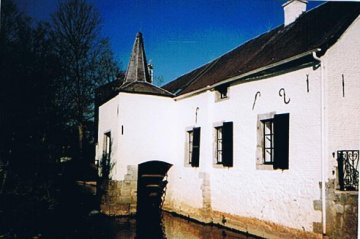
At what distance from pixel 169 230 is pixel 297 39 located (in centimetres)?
A: 479

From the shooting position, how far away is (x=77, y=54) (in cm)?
765

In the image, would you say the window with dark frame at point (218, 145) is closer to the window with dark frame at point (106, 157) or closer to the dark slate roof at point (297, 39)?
the dark slate roof at point (297, 39)

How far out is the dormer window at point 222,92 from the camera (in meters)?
8.18

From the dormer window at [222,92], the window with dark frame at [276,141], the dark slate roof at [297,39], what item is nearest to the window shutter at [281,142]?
the window with dark frame at [276,141]

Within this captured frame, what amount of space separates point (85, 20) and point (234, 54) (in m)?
5.19

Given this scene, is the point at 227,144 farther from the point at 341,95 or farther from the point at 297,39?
the point at 341,95

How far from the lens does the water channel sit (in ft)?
22.7

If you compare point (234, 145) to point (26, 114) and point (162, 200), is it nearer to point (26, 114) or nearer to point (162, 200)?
point (162, 200)

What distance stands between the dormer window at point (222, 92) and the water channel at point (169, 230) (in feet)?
9.71

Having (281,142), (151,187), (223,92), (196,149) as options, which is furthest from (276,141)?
(151,187)

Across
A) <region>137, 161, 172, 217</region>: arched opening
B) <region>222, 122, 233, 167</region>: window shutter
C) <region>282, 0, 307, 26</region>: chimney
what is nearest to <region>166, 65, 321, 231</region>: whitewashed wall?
<region>222, 122, 233, 167</region>: window shutter

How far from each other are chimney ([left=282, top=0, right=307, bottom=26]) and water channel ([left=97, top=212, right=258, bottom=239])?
541cm


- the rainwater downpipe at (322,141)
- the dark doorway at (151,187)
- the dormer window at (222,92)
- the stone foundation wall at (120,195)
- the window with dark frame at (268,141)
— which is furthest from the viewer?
the dark doorway at (151,187)

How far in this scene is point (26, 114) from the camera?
213 inches
